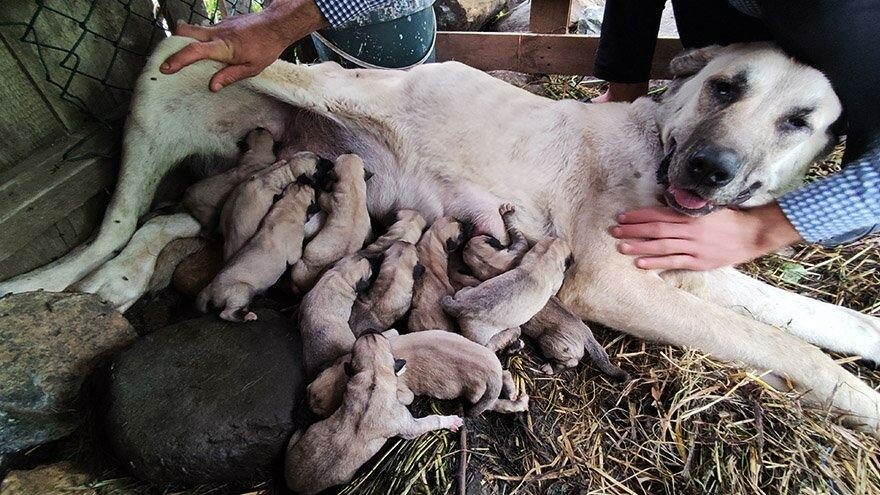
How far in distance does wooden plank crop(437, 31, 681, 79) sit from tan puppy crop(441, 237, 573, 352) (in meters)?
2.33

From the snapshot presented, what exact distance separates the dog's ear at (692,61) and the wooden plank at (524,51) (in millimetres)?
1455

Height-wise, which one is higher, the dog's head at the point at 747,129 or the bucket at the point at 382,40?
the bucket at the point at 382,40

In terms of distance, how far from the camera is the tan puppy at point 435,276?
2211 mm

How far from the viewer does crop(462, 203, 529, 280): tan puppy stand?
2.34 metres

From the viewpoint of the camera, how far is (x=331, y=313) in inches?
80.0

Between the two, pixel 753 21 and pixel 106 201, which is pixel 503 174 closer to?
pixel 753 21

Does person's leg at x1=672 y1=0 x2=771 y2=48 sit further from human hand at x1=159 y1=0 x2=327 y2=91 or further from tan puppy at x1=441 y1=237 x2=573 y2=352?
human hand at x1=159 y1=0 x2=327 y2=91

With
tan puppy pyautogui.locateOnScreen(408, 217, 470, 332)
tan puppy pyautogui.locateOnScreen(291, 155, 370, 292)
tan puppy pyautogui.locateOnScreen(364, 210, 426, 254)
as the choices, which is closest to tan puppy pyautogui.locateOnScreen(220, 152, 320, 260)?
tan puppy pyautogui.locateOnScreen(291, 155, 370, 292)

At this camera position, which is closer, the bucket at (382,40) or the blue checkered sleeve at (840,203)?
the blue checkered sleeve at (840,203)

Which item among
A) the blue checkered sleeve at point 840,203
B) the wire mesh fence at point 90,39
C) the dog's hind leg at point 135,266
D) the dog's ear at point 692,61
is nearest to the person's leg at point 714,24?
the dog's ear at point 692,61

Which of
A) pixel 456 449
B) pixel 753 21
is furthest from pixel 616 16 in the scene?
pixel 456 449

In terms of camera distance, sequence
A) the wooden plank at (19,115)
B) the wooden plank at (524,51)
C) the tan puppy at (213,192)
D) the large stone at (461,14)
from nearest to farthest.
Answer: the wooden plank at (19,115) → the tan puppy at (213,192) → the wooden plank at (524,51) → the large stone at (461,14)

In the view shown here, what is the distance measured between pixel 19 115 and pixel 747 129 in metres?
2.83

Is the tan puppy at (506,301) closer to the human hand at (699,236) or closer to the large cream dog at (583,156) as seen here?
the large cream dog at (583,156)
